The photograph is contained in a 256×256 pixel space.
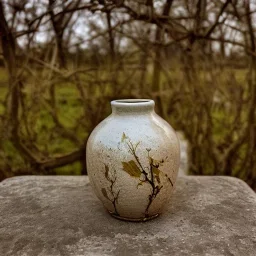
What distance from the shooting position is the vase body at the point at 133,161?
1207mm

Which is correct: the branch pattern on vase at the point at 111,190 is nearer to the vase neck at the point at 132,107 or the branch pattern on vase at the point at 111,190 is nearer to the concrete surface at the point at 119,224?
the concrete surface at the point at 119,224

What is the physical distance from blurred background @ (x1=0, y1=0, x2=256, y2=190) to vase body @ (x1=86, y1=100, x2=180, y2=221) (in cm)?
88

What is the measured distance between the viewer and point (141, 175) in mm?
1206

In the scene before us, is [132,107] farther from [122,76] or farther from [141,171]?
[122,76]

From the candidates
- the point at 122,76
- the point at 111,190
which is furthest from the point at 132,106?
the point at 122,76

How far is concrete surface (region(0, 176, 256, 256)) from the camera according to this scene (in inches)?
44.7

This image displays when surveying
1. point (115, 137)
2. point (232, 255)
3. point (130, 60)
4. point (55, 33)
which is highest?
point (55, 33)

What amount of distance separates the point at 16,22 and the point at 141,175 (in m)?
1.32

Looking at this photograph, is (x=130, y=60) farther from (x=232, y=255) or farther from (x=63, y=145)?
(x=232, y=255)

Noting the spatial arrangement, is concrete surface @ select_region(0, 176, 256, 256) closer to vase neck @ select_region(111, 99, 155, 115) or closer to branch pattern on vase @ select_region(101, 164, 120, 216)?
branch pattern on vase @ select_region(101, 164, 120, 216)

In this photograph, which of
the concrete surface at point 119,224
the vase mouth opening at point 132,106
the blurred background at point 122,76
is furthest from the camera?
the blurred background at point 122,76

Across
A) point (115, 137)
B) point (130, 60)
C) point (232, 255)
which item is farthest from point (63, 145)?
point (232, 255)

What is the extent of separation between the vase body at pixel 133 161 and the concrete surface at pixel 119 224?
89mm

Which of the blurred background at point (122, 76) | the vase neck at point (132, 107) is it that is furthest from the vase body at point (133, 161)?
the blurred background at point (122, 76)
